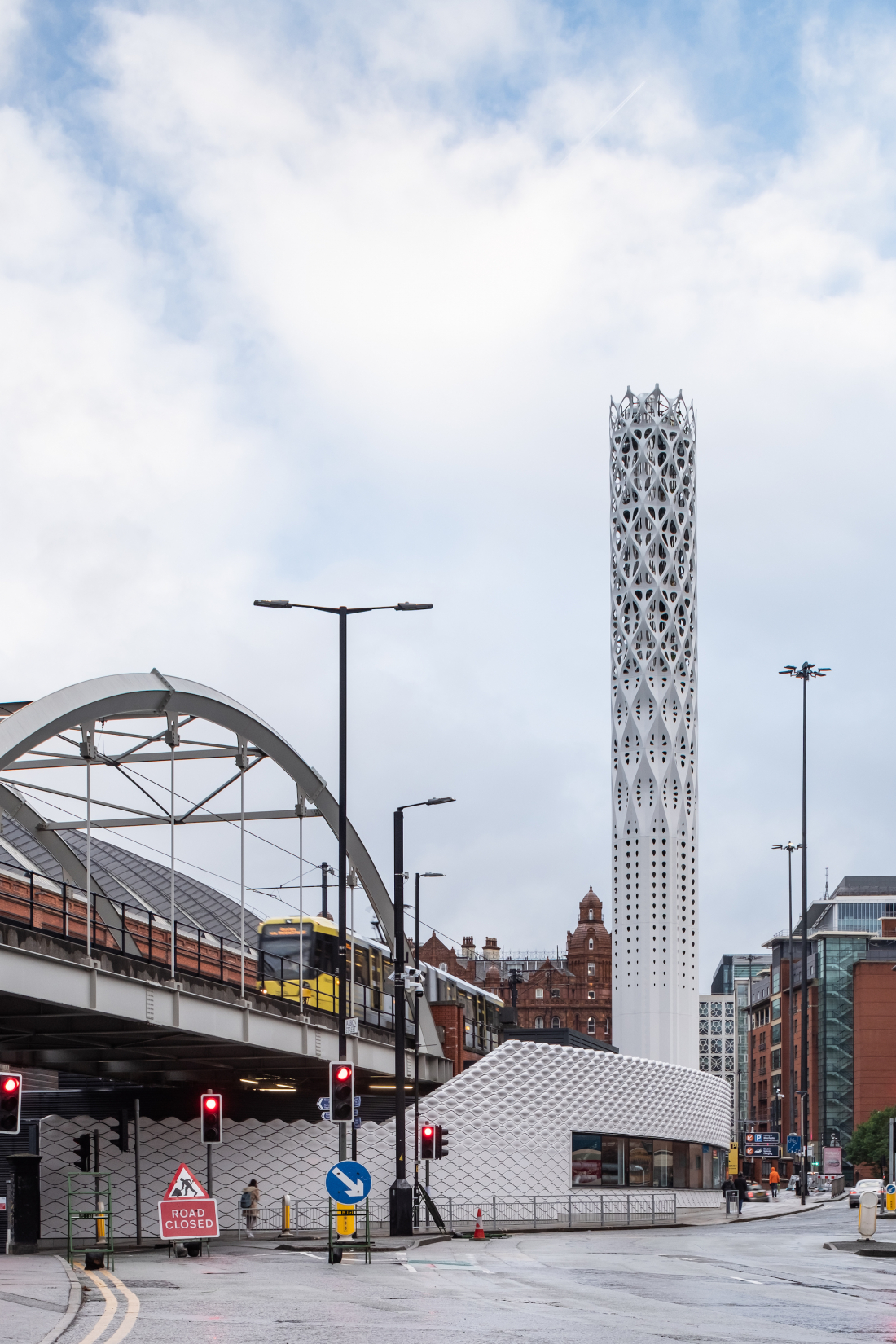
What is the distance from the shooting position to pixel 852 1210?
60.0 metres

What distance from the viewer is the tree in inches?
4658

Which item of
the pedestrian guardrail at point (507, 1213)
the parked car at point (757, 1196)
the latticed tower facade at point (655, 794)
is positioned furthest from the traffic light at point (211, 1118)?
the latticed tower facade at point (655, 794)

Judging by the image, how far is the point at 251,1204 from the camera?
40844mm

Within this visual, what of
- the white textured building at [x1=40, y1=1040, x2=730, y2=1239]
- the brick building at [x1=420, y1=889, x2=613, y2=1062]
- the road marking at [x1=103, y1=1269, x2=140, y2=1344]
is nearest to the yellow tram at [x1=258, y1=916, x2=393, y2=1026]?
the white textured building at [x1=40, y1=1040, x2=730, y2=1239]

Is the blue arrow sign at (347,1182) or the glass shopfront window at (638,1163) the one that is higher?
the blue arrow sign at (347,1182)

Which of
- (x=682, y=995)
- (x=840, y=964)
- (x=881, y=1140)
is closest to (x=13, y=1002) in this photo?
(x=682, y=995)

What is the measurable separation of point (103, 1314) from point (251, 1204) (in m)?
26.7

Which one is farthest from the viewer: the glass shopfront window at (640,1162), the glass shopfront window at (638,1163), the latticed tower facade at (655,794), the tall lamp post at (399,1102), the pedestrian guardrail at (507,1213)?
the latticed tower facade at (655,794)

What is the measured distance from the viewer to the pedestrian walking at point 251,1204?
39.5m

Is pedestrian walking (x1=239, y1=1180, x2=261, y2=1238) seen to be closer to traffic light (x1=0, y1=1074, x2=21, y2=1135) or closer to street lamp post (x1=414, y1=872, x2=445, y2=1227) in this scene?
street lamp post (x1=414, y1=872, x2=445, y2=1227)

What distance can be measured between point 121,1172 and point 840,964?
365ft

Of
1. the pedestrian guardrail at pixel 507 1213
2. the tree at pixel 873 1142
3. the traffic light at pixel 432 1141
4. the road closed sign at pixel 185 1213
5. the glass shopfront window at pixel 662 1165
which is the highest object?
the road closed sign at pixel 185 1213

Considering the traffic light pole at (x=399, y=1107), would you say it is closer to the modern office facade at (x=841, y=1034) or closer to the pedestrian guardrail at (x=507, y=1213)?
the pedestrian guardrail at (x=507, y=1213)

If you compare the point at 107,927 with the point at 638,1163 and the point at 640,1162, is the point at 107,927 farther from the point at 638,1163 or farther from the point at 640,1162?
the point at 640,1162
